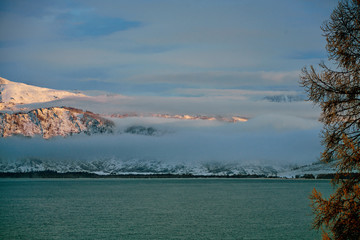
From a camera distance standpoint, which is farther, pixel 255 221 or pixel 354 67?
pixel 255 221

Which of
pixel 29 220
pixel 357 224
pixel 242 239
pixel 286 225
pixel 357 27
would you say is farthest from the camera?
pixel 29 220

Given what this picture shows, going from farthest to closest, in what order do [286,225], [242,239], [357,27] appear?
[286,225], [242,239], [357,27]

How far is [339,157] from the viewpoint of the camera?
14.0m

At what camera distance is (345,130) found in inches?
575

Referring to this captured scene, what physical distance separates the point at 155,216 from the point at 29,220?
27.5 m

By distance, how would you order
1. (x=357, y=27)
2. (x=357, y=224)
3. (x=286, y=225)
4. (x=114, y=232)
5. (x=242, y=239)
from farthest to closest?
1. (x=286, y=225)
2. (x=114, y=232)
3. (x=242, y=239)
4. (x=357, y=27)
5. (x=357, y=224)

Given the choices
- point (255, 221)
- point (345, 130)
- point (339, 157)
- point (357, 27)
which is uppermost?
point (357, 27)

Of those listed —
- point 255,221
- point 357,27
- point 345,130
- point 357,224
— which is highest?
point 357,27

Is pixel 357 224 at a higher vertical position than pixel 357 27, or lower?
lower

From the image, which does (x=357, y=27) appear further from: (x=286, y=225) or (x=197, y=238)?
(x=286, y=225)

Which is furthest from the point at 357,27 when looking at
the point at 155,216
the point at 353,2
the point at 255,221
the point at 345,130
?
the point at 155,216

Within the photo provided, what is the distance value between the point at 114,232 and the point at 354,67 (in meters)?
60.7

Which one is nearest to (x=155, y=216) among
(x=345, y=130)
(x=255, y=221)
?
(x=255, y=221)

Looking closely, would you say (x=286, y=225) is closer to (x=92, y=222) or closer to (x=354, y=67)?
(x=92, y=222)
